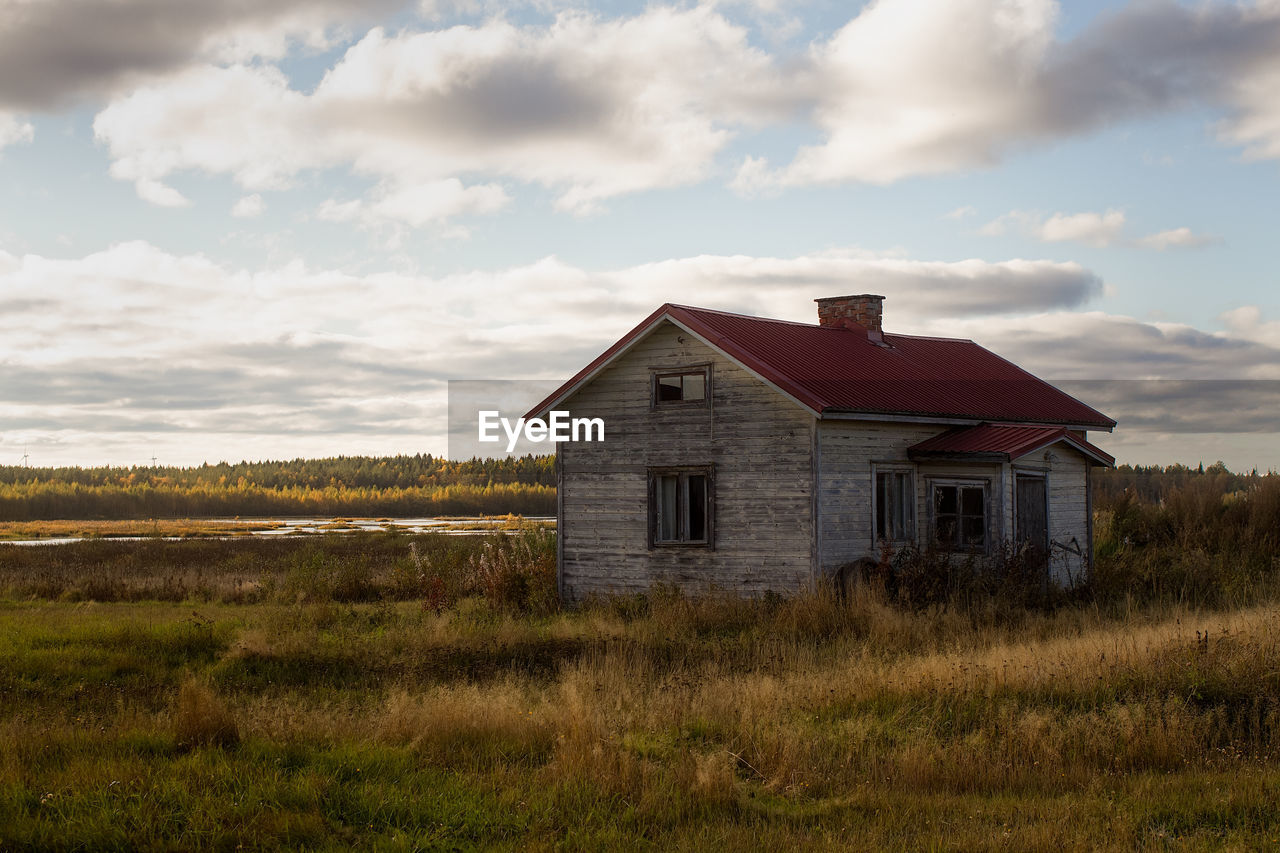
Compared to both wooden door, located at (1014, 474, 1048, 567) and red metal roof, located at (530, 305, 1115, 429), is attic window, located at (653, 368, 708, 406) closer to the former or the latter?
red metal roof, located at (530, 305, 1115, 429)

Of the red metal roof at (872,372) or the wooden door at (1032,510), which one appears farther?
the wooden door at (1032,510)

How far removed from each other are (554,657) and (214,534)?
52121 millimetres

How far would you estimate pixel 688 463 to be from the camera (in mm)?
20312

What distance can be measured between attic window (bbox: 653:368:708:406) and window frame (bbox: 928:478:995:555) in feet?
16.3

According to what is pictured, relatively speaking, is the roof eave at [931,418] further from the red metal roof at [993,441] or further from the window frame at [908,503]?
the window frame at [908,503]

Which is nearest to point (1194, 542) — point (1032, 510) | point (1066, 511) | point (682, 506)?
point (1066, 511)

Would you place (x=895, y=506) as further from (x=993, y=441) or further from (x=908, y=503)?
(x=993, y=441)

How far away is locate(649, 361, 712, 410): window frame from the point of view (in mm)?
20250

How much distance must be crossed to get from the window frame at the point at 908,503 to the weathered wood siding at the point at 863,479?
0.09 feet

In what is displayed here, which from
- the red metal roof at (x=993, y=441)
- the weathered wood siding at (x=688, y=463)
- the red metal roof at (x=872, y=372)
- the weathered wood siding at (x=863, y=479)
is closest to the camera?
the weathered wood siding at (x=863, y=479)

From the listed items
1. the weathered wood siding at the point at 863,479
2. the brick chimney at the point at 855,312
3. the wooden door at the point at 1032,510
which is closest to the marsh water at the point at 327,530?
the brick chimney at the point at 855,312

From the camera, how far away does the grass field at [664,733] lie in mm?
7543

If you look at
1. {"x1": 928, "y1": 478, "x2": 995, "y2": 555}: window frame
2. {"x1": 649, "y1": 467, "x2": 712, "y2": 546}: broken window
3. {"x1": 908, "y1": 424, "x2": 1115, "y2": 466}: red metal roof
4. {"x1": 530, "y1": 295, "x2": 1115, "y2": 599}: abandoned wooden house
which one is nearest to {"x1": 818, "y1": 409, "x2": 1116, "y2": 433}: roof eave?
{"x1": 530, "y1": 295, "x2": 1115, "y2": 599}: abandoned wooden house

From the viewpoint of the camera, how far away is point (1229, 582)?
20859 mm
